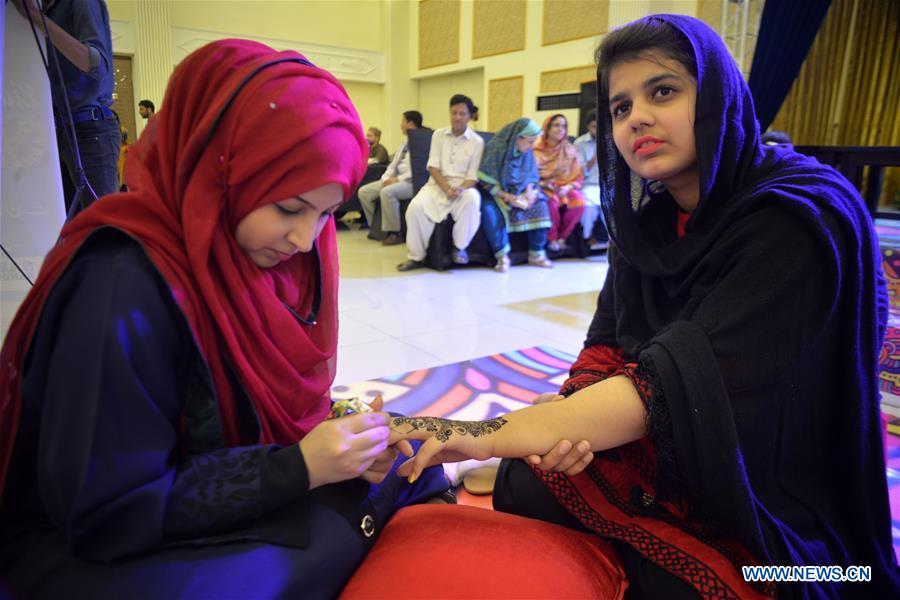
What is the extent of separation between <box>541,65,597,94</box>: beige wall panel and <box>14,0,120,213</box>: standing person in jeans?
7.17 metres

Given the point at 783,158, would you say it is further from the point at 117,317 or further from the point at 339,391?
the point at 339,391

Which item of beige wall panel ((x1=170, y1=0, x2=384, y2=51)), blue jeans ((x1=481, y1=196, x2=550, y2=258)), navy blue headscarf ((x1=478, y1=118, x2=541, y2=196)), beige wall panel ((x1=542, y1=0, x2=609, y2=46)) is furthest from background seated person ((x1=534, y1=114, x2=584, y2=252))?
beige wall panel ((x1=170, y1=0, x2=384, y2=51))

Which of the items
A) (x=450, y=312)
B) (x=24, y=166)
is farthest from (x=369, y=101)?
(x=24, y=166)

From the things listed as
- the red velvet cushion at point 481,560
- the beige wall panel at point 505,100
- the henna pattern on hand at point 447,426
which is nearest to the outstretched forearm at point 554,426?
the henna pattern on hand at point 447,426

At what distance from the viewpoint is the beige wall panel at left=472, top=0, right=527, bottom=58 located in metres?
9.42

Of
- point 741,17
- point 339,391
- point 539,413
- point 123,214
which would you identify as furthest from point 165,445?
point 741,17

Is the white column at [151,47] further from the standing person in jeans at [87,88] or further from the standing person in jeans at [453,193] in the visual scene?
the standing person in jeans at [87,88]

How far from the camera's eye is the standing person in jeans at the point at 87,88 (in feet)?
5.79

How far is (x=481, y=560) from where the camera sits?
0.97 meters

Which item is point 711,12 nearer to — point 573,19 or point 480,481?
point 573,19

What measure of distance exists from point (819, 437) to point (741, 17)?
262 inches

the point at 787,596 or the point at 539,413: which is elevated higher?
the point at 539,413

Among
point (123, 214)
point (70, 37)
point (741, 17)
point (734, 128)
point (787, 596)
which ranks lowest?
point (787, 596)

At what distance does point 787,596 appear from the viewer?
0.88 meters
